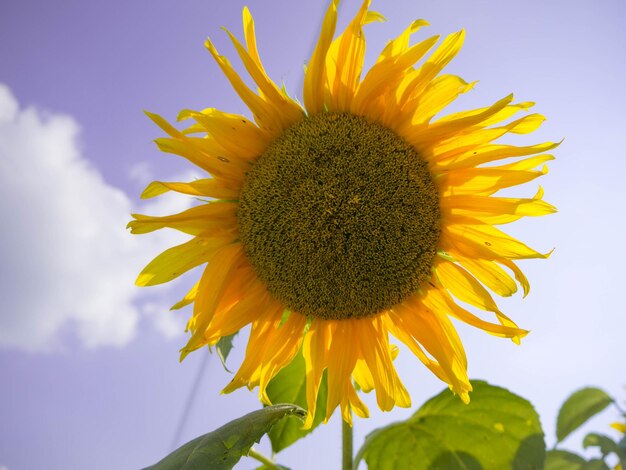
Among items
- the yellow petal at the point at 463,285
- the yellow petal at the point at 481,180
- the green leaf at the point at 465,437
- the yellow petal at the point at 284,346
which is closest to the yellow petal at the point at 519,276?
the yellow petal at the point at 463,285

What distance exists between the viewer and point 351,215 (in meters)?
2.26

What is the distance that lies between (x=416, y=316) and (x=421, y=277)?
0.19m

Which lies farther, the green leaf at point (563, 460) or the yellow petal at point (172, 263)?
the green leaf at point (563, 460)

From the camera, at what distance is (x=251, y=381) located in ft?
8.64

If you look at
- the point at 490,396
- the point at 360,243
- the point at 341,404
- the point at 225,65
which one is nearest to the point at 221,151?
the point at 225,65

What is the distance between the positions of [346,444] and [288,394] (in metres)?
0.43

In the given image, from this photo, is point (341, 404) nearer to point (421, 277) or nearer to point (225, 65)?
point (421, 277)

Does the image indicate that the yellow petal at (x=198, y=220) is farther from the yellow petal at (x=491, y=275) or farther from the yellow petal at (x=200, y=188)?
the yellow petal at (x=491, y=275)

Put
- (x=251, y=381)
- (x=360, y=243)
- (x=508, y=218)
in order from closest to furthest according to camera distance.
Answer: (x=360, y=243), (x=508, y=218), (x=251, y=381)

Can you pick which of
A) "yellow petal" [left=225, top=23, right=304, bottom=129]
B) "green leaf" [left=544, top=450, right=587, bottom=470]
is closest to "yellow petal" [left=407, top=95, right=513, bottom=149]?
"yellow petal" [left=225, top=23, right=304, bottom=129]

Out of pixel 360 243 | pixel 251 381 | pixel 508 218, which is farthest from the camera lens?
pixel 251 381

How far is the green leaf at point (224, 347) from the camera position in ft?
8.60

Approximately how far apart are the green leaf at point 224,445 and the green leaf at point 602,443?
200cm

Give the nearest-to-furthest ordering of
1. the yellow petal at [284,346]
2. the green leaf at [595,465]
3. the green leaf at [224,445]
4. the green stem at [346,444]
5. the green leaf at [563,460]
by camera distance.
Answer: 1. the green leaf at [224,445]
2. the green stem at [346,444]
3. the yellow petal at [284,346]
4. the green leaf at [595,465]
5. the green leaf at [563,460]
